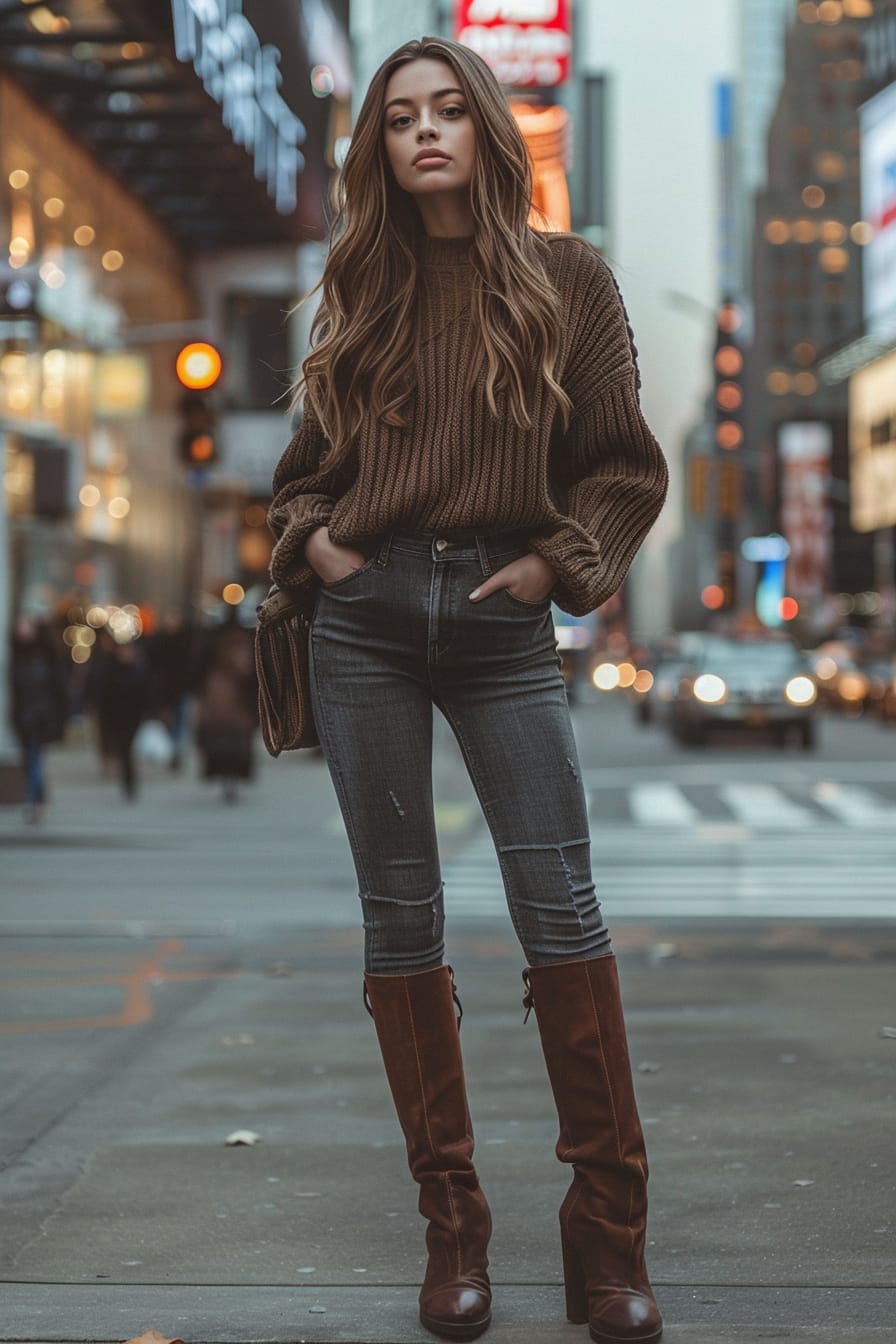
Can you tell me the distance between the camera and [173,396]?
41562 millimetres

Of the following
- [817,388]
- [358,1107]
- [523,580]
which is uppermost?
[817,388]

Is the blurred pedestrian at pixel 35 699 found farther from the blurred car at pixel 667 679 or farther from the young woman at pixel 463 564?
the blurred car at pixel 667 679

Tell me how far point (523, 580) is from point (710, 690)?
27.0 meters

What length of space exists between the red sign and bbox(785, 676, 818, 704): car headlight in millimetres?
32446

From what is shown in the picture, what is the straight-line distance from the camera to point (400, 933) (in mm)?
3748

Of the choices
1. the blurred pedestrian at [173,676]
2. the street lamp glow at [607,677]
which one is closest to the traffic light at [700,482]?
the street lamp glow at [607,677]

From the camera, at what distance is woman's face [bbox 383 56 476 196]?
12.0 feet

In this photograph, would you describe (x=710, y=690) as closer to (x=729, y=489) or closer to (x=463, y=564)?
(x=463, y=564)

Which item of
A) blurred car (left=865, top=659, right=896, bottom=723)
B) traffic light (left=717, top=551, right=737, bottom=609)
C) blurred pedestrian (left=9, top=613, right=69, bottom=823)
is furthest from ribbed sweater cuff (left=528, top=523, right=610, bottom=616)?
traffic light (left=717, top=551, right=737, bottom=609)

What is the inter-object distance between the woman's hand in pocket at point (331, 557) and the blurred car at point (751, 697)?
87.4 ft

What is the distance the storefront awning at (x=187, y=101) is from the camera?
2723 cm

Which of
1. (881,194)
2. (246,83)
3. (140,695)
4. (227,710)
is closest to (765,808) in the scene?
(227,710)

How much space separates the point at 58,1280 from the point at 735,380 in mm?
132108

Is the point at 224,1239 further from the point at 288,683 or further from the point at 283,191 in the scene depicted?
the point at 283,191
